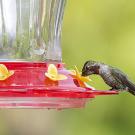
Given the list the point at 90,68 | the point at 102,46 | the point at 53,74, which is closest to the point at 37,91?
the point at 53,74

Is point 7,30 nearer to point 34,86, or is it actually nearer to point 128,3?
point 34,86

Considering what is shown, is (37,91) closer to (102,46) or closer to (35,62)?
(35,62)

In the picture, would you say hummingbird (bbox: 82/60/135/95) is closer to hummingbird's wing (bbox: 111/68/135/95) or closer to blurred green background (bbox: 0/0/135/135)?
hummingbird's wing (bbox: 111/68/135/95)

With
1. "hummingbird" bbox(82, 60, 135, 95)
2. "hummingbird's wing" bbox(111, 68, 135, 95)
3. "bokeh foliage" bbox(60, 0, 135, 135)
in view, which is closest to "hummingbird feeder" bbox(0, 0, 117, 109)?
"hummingbird" bbox(82, 60, 135, 95)

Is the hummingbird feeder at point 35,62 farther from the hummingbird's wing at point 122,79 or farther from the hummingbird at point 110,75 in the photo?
the hummingbird's wing at point 122,79

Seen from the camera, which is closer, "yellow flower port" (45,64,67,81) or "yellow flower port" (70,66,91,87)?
"yellow flower port" (45,64,67,81)

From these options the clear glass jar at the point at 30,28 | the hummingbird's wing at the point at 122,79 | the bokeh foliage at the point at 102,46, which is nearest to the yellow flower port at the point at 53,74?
the clear glass jar at the point at 30,28
